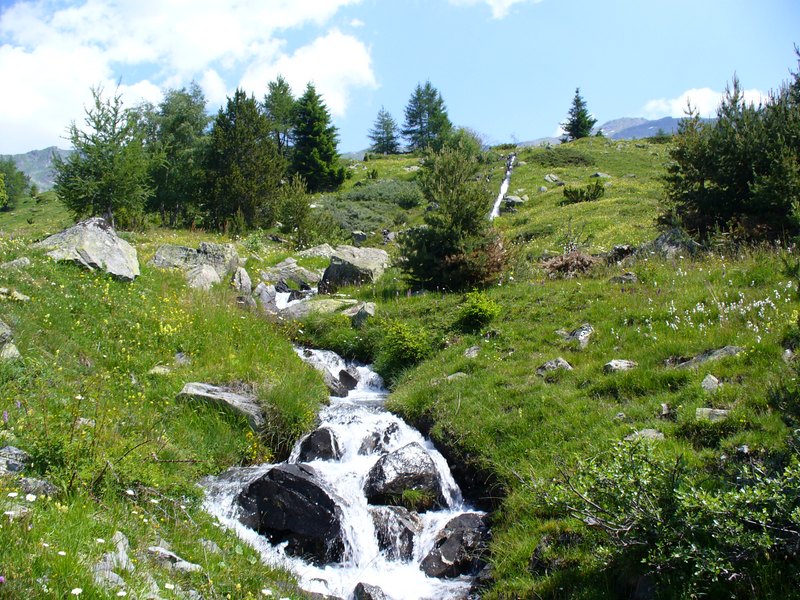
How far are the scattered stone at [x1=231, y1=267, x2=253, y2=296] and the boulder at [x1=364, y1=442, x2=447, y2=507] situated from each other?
9.38 meters

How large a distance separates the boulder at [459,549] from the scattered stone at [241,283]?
35.6 feet

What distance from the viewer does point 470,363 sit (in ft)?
36.8

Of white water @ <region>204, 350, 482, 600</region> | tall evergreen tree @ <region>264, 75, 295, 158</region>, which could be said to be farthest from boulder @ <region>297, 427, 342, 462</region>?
tall evergreen tree @ <region>264, 75, 295, 158</region>

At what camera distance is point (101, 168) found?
2352cm

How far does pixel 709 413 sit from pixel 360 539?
4722 mm

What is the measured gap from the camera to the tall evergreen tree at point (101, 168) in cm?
2323

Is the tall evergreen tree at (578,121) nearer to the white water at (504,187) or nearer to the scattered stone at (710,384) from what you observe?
the white water at (504,187)

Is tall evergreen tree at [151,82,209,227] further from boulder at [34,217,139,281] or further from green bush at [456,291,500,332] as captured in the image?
green bush at [456,291,500,332]

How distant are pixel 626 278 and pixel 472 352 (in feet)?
14.4

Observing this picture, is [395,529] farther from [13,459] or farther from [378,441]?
[13,459]

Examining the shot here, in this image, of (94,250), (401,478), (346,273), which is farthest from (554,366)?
(94,250)

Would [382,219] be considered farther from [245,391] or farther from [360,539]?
[360,539]

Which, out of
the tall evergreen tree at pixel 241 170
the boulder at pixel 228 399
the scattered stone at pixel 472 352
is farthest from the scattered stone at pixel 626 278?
the tall evergreen tree at pixel 241 170

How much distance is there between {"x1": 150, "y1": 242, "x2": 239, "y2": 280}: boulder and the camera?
1675 cm
